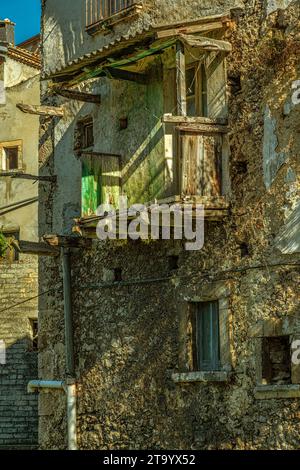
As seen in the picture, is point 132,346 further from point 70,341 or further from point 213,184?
point 213,184

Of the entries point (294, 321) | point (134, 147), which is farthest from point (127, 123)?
point (294, 321)

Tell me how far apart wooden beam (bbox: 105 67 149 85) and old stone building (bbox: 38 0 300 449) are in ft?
0.07

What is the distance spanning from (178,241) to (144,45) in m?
2.76

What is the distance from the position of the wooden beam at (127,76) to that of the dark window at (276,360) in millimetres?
4556

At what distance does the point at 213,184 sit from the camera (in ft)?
45.5

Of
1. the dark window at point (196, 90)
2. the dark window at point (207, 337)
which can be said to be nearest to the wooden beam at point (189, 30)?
the dark window at point (196, 90)

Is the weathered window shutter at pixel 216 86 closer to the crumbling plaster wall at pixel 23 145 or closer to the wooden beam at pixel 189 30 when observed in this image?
the wooden beam at pixel 189 30

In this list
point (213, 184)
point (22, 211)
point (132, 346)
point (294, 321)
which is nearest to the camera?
point (294, 321)

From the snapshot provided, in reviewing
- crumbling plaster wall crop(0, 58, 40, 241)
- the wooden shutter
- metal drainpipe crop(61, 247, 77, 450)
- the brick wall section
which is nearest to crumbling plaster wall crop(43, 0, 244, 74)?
the wooden shutter

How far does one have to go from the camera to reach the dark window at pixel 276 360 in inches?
517

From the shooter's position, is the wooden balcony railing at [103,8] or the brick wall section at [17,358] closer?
the wooden balcony railing at [103,8]

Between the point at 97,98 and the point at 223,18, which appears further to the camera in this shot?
the point at 97,98

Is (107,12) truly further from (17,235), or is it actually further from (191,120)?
(17,235)

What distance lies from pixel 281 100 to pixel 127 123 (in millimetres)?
3183
